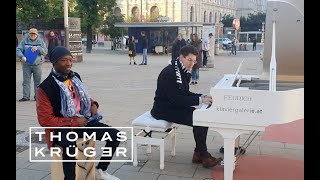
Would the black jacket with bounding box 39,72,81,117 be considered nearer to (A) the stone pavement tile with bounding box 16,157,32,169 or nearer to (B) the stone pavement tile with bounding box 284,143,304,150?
(A) the stone pavement tile with bounding box 16,157,32,169

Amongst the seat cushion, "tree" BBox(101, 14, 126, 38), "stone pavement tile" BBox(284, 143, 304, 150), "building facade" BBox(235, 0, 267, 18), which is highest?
"building facade" BBox(235, 0, 267, 18)

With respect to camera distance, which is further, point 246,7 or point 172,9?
point 246,7

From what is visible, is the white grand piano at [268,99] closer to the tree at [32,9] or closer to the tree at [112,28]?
the tree at [32,9]

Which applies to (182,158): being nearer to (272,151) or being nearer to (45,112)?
(272,151)

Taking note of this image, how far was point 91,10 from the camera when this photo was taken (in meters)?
30.8

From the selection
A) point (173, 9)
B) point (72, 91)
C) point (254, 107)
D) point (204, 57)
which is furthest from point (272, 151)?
point (173, 9)

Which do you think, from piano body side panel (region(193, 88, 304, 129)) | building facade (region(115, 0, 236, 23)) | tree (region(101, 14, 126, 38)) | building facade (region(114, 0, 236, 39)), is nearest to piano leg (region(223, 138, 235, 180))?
piano body side panel (region(193, 88, 304, 129))

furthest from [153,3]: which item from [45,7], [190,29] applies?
[45,7]

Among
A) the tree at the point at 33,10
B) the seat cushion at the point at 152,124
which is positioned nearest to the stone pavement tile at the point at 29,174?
the seat cushion at the point at 152,124

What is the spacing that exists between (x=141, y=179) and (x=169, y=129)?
88cm

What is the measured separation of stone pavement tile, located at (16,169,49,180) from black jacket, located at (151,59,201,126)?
1433mm

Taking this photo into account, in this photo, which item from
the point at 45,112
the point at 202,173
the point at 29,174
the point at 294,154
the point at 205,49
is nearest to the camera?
the point at 45,112

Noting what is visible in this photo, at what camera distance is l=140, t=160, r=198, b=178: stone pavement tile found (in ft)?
14.1

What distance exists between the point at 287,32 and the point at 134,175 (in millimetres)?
2216
